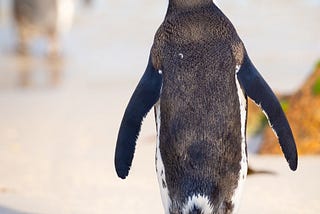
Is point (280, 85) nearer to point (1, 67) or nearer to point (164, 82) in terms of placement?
point (1, 67)

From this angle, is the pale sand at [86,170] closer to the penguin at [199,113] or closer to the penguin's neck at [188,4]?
the penguin at [199,113]

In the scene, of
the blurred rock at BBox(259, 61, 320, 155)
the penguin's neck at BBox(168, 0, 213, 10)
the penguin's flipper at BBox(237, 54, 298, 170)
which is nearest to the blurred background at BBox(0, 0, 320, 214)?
the blurred rock at BBox(259, 61, 320, 155)

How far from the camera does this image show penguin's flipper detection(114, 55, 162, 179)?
125 inches

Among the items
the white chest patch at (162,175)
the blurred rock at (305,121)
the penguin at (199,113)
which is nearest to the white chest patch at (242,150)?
the penguin at (199,113)

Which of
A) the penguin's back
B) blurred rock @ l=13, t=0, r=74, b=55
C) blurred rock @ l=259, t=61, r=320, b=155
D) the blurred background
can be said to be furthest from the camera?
blurred rock @ l=13, t=0, r=74, b=55

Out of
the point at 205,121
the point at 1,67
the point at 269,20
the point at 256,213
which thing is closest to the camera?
the point at 205,121

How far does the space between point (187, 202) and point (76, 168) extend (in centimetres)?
203

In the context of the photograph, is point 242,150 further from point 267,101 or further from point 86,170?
point 86,170

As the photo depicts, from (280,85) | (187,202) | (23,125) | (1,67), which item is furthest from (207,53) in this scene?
(1,67)

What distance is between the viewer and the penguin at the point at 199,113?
3109 millimetres

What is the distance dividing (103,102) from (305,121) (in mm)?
2362

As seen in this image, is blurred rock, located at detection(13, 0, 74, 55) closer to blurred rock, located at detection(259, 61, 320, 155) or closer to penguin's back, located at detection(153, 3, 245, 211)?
blurred rock, located at detection(259, 61, 320, 155)

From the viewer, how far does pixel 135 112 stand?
126 inches

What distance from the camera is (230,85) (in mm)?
3133
